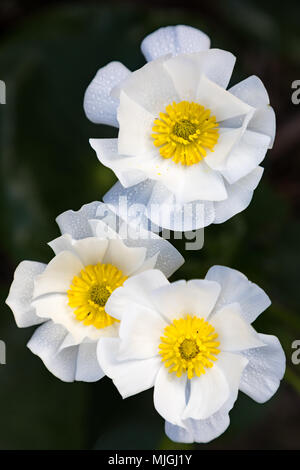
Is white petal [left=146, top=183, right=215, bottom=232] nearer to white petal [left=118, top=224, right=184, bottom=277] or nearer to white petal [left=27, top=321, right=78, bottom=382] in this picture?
white petal [left=118, top=224, right=184, bottom=277]

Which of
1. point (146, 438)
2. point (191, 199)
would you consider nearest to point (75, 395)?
point (146, 438)

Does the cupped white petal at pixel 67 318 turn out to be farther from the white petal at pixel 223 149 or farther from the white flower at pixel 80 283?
the white petal at pixel 223 149

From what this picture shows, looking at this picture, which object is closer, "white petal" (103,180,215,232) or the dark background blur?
"white petal" (103,180,215,232)

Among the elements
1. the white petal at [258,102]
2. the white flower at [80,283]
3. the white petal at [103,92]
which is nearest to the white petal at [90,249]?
the white flower at [80,283]

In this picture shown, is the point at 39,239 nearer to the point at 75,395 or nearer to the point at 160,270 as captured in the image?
the point at 75,395

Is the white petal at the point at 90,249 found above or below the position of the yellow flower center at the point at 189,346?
above

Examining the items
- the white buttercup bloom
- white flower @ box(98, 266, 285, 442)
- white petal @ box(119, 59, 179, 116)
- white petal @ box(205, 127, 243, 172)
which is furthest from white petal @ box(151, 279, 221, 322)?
white petal @ box(119, 59, 179, 116)
